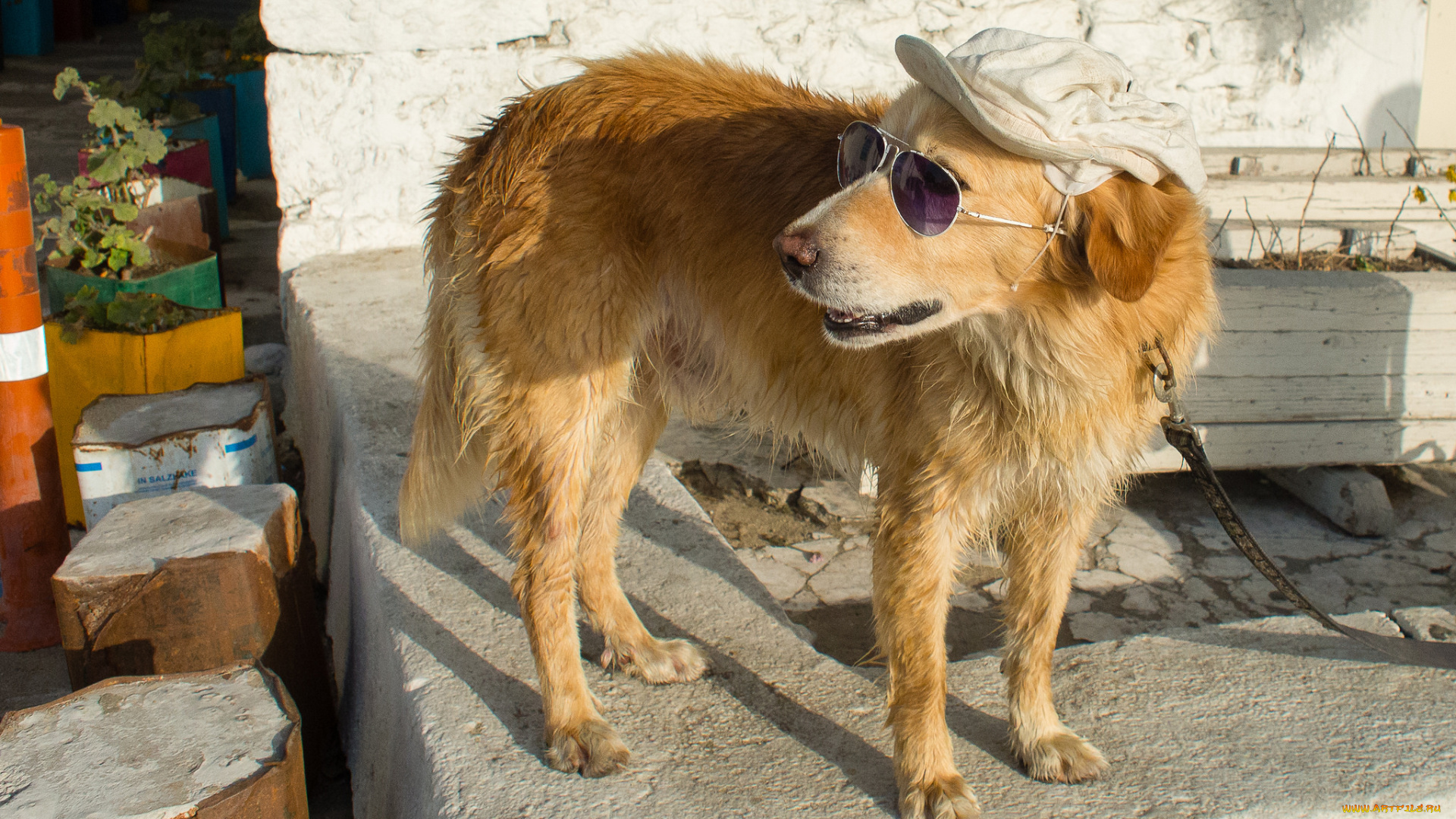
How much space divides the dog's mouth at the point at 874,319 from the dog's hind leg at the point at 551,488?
0.65 meters

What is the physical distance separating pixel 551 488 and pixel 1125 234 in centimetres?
134

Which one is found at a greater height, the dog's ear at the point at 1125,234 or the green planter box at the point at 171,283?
the dog's ear at the point at 1125,234

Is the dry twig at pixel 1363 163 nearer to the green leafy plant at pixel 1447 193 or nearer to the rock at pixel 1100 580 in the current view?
the green leafy plant at pixel 1447 193

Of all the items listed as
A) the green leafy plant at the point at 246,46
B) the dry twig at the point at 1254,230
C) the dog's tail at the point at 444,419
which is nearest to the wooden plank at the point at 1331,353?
the dry twig at the point at 1254,230

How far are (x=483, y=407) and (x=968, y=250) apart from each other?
1.21m

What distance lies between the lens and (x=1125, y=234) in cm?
183

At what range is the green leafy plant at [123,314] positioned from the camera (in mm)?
3908

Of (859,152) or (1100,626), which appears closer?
(859,152)

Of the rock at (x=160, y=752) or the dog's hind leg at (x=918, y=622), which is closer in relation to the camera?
the rock at (x=160, y=752)

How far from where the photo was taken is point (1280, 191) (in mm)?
5094

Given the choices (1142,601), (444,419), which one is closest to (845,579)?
(1142,601)

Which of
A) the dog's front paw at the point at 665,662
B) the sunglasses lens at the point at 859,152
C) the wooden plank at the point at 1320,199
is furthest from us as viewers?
the wooden plank at the point at 1320,199

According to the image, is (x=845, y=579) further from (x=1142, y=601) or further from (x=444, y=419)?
(x=444, y=419)

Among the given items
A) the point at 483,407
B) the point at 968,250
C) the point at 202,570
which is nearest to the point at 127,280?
the point at 202,570
